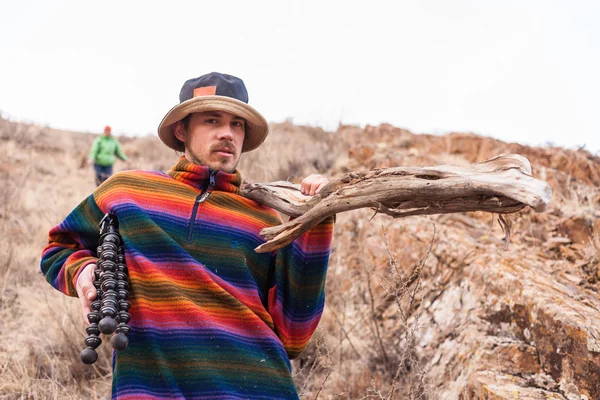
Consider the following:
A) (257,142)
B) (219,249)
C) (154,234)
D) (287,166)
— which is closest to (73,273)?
(154,234)

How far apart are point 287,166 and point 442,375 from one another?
448 cm

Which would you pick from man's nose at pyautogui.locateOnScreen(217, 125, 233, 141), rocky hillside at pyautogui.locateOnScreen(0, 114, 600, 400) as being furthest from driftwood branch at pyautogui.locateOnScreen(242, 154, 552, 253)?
man's nose at pyautogui.locateOnScreen(217, 125, 233, 141)

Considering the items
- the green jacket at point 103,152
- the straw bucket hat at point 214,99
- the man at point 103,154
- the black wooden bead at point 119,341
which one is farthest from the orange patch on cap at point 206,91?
the green jacket at point 103,152

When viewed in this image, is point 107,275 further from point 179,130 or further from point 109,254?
point 179,130

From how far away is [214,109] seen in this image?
1.89 m

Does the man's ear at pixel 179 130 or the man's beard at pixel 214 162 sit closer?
the man's beard at pixel 214 162

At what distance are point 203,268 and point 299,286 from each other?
1.23 ft

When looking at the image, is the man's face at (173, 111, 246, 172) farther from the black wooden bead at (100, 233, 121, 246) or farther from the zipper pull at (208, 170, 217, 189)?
the black wooden bead at (100, 233, 121, 246)

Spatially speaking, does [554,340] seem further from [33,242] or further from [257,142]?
[33,242]

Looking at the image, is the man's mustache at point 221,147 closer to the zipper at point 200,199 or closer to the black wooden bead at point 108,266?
the zipper at point 200,199

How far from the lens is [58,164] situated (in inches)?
500

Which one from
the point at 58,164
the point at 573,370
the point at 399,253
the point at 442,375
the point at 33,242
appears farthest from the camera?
the point at 58,164

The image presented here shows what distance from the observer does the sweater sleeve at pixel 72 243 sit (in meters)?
1.79

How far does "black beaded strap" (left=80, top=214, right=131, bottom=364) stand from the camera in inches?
55.6
